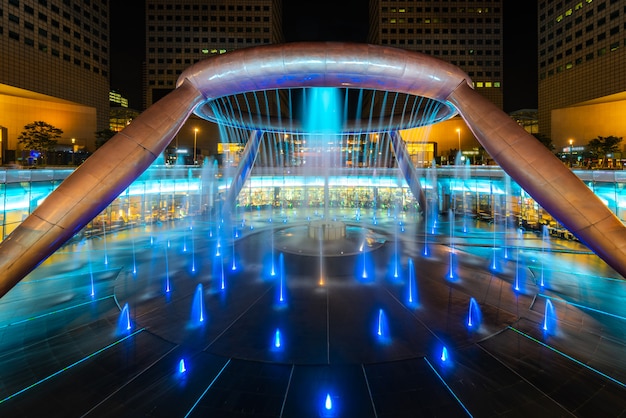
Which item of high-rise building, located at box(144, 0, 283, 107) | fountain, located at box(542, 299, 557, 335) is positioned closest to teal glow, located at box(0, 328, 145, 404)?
fountain, located at box(542, 299, 557, 335)

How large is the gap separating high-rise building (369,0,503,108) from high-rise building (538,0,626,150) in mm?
15860

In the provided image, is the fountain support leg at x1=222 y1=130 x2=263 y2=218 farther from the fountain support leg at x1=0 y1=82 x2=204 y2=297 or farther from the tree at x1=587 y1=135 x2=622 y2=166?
the tree at x1=587 y1=135 x2=622 y2=166

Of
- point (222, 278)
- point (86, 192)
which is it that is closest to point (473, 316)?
point (222, 278)

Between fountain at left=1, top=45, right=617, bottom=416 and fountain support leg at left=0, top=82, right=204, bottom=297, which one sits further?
fountain support leg at left=0, top=82, right=204, bottom=297

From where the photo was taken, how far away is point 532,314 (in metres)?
8.61

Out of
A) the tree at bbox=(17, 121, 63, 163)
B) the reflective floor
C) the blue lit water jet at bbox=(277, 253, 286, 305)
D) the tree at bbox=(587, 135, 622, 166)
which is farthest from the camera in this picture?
the tree at bbox=(587, 135, 622, 166)

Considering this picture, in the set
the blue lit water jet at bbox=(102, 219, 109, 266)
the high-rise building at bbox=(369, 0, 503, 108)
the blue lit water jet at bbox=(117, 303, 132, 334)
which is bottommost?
the blue lit water jet at bbox=(117, 303, 132, 334)

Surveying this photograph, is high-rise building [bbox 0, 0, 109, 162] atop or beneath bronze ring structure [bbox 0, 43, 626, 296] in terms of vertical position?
atop

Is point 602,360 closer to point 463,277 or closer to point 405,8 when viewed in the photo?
point 463,277

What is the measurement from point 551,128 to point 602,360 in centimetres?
6762

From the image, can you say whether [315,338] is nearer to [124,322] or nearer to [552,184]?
[124,322]

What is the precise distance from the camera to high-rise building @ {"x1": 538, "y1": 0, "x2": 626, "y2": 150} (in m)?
46.4

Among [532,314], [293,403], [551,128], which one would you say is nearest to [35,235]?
[293,403]

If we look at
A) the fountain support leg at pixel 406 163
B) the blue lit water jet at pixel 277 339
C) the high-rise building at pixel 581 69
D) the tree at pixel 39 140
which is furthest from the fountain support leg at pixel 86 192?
the high-rise building at pixel 581 69
